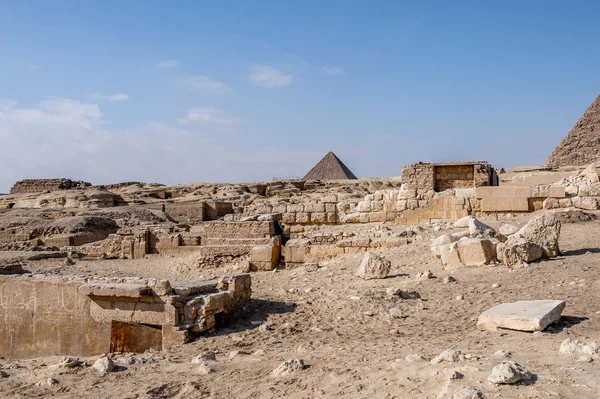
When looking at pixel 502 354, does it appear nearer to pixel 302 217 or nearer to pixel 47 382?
pixel 47 382

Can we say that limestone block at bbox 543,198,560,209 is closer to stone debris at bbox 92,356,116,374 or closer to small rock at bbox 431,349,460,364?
small rock at bbox 431,349,460,364

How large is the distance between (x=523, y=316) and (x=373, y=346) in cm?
136

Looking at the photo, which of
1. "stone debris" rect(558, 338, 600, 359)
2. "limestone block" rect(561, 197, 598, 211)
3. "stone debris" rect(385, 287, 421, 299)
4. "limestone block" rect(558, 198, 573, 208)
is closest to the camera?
"stone debris" rect(558, 338, 600, 359)

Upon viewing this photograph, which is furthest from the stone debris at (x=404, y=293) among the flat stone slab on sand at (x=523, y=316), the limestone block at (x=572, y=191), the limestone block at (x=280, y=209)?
the limestone block at (x=572, y=191)

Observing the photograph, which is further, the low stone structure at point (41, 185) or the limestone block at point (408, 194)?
the low stone structure at point (41, 185)

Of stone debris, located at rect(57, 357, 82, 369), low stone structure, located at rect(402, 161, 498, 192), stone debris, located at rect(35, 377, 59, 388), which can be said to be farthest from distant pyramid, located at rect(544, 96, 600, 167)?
stone debris, located at rect(35, 377, 59, 388)

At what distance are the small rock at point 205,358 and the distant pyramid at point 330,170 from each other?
38.8 m

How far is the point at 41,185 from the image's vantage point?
130 ft

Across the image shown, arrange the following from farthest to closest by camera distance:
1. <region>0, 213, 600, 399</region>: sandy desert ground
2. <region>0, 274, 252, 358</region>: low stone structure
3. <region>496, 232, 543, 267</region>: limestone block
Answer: <region>496, 232, 543, 267</region>: limestone block, <region>0, 274, 252, 358</region>: low stone structure, <region>0, 213, 600, 399</region>: sandy desert ground

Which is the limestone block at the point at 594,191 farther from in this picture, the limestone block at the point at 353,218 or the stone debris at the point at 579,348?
the stone debris at the point at 579,348

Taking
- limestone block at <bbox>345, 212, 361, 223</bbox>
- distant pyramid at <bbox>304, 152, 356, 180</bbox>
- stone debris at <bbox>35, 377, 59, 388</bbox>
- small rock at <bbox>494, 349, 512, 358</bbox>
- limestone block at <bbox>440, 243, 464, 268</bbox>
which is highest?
distant pyramid at <bbox>304, 152, 356, 180</bbox>

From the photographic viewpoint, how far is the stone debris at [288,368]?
4.05m

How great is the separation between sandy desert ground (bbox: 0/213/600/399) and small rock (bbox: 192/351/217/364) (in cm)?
8

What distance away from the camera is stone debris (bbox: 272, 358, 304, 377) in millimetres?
4047
